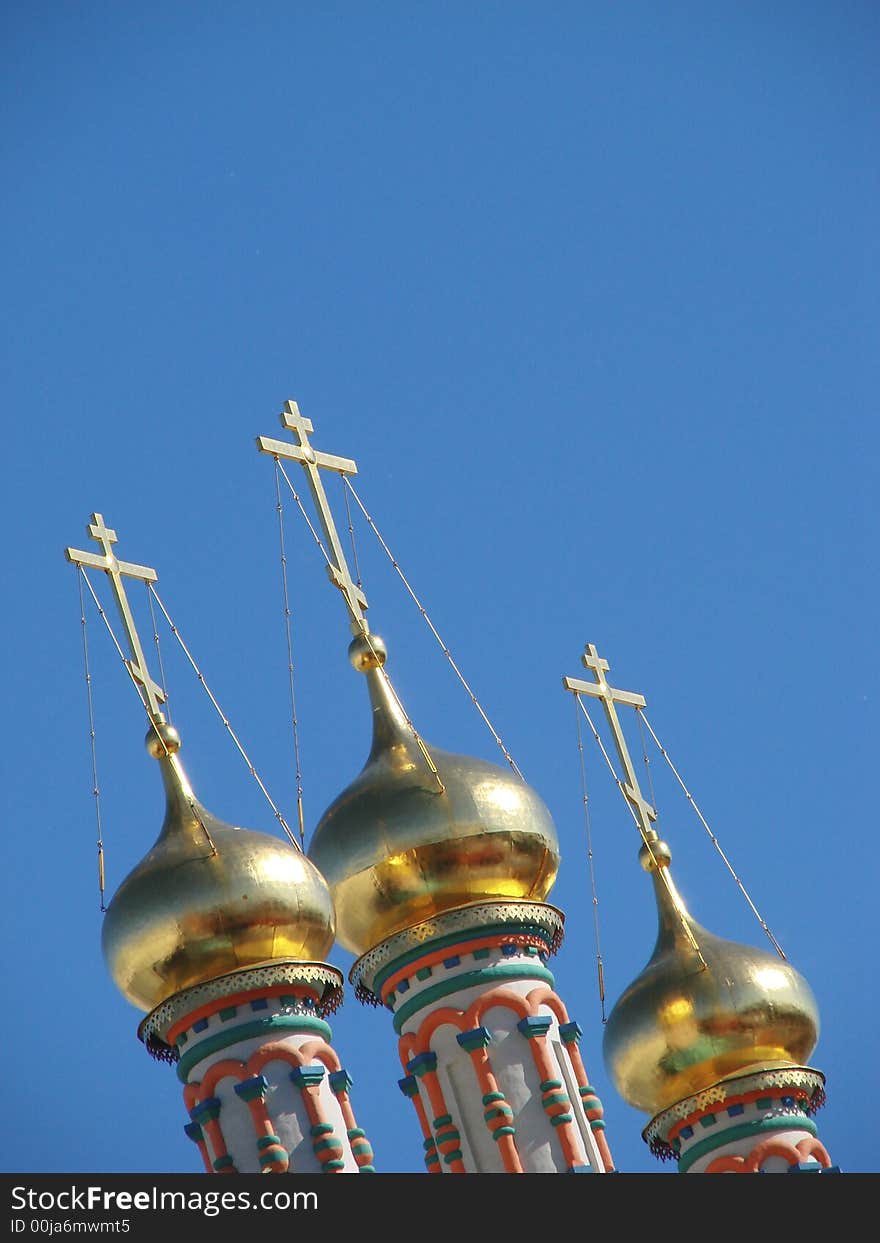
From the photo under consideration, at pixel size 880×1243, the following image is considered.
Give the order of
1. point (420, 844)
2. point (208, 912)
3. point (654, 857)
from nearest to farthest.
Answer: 1. point (208, 912)
2. point (420, 844)
3. point (654, 857)

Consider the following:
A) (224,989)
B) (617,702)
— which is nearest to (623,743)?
(617,702)

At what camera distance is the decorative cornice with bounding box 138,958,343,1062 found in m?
19.2

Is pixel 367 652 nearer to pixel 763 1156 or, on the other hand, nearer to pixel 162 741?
pixel 162 741

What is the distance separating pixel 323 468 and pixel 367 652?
1463 mm

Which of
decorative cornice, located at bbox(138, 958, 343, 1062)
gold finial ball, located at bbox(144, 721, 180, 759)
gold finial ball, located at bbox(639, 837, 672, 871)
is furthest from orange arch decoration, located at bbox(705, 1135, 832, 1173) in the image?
gold finial ball, located at bbox(144, 721, 180, 759)

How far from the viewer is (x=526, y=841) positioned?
66.4 feet

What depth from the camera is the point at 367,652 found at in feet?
69.0

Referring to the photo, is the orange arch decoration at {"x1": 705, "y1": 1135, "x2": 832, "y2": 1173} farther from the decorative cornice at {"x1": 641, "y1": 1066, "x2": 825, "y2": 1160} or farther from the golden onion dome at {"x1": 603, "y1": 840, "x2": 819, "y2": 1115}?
the golden onion dome at {"x1": 603, "y1": 840, "x2": 819, "y2": 1115}

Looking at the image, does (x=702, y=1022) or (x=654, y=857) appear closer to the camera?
(x=702, y=1022)

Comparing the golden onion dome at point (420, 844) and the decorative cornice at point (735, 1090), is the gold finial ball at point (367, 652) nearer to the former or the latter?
the golden onion dome at point (420, 844)

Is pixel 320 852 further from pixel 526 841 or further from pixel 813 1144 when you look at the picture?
pixel 813 1144
